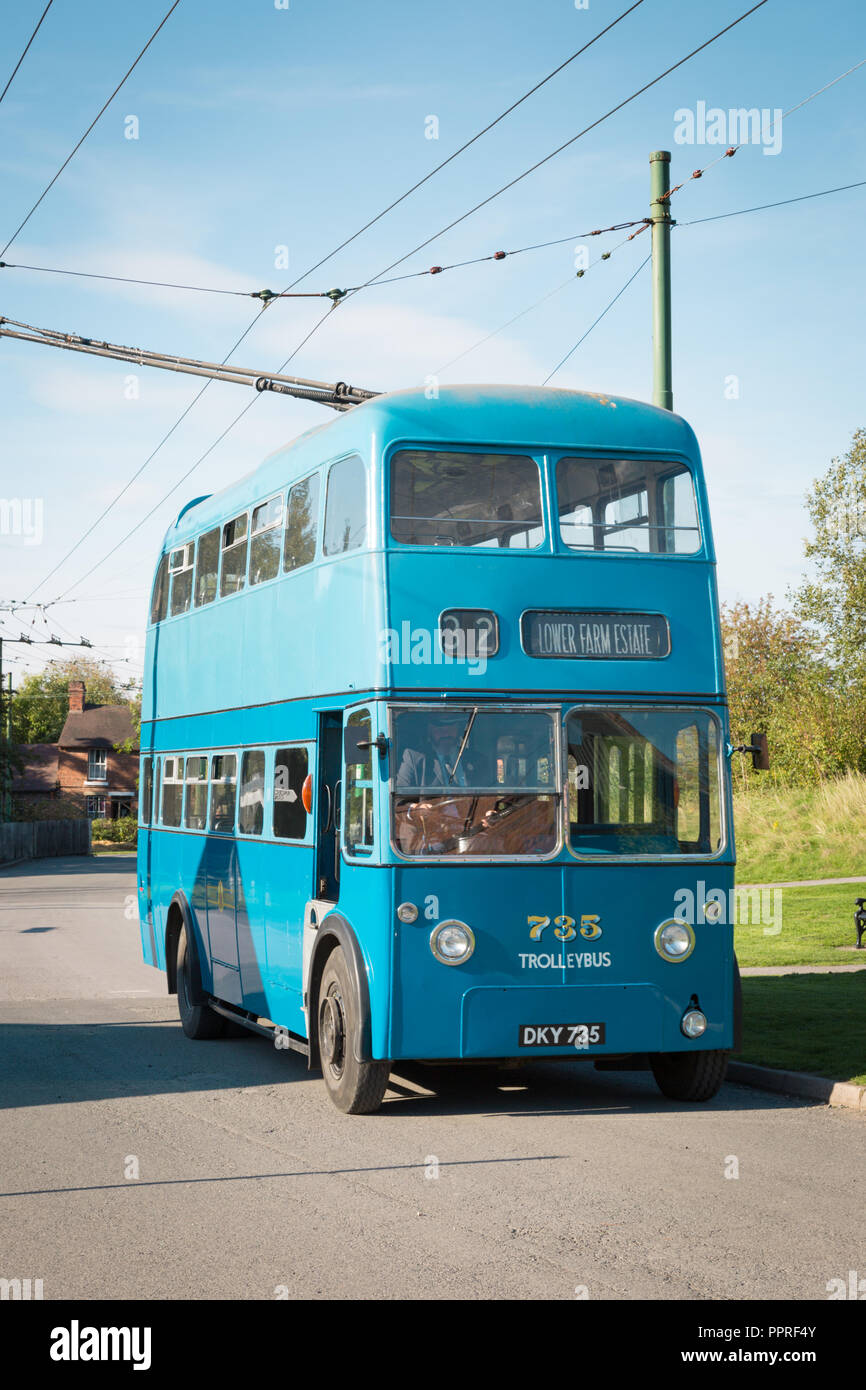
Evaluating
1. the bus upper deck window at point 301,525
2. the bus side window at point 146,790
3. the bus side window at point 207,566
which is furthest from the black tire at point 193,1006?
the bus upper deck window at point 301,525

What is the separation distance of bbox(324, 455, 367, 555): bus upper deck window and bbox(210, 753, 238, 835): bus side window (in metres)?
3.07

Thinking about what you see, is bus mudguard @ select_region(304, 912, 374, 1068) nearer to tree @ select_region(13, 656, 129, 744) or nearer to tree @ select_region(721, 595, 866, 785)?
tree @ select_region(721, 595, 866, 785)

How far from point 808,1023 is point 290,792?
472cm

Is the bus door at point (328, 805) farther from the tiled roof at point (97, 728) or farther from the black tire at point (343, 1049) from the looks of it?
the tiled roof at point (97, 728)

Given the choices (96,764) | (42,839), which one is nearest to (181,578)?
(42,839)

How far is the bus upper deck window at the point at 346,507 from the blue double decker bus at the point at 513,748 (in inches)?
1.1

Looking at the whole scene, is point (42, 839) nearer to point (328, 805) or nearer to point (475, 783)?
point (328, 805)

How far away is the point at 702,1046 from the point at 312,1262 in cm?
406

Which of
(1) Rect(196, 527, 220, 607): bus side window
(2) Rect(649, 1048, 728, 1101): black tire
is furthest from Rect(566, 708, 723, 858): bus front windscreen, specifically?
(1) Rect(196, 527, 220, 607): bus side window

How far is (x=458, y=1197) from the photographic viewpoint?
7453 millimetres

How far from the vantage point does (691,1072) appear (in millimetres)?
10047

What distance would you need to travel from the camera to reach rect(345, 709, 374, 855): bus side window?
9555 millimetres
